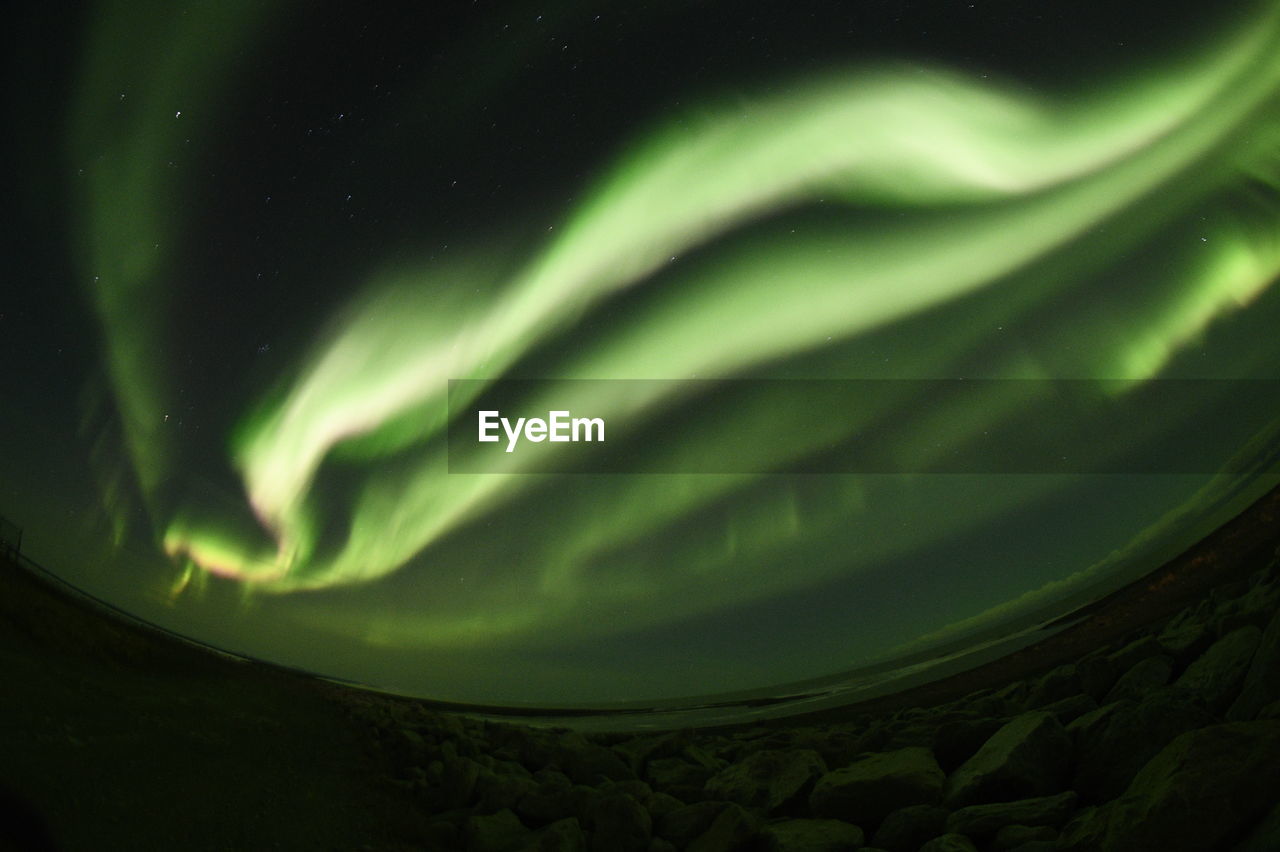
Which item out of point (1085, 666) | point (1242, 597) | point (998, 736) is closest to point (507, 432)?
point (998, 736)

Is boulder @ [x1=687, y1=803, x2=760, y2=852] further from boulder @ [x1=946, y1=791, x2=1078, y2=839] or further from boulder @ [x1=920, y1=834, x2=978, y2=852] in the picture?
boulder @ [x1=946, y1=791, x2=1078, y2=839]

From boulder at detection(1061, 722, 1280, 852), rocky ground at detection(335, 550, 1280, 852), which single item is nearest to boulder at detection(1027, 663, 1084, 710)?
rocky ground at detection(335, 550, 1280, 852)

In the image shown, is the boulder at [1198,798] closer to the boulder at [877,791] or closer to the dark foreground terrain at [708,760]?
the dark foreground terrain at [708,760]

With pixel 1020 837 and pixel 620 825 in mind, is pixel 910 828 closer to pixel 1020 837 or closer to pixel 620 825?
pixel 1020 837

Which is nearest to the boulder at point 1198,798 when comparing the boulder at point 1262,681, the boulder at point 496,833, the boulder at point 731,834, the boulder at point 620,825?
the boulder at point 1262,681

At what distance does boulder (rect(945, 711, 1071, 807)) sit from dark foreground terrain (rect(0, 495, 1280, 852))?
0.04ft

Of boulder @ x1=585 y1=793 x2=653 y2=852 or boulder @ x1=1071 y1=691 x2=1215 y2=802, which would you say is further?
boulder @ x1=585 y1=793 x2=653 y2=852

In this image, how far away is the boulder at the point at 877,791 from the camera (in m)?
3.77

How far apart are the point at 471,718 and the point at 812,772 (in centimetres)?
384

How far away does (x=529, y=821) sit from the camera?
4.30 metres

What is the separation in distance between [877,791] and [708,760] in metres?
1.87

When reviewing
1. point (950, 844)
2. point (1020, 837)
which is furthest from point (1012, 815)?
point (950, 844)

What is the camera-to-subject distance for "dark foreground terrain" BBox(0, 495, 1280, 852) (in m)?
3.14

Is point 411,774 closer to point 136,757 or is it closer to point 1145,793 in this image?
point 136,757
